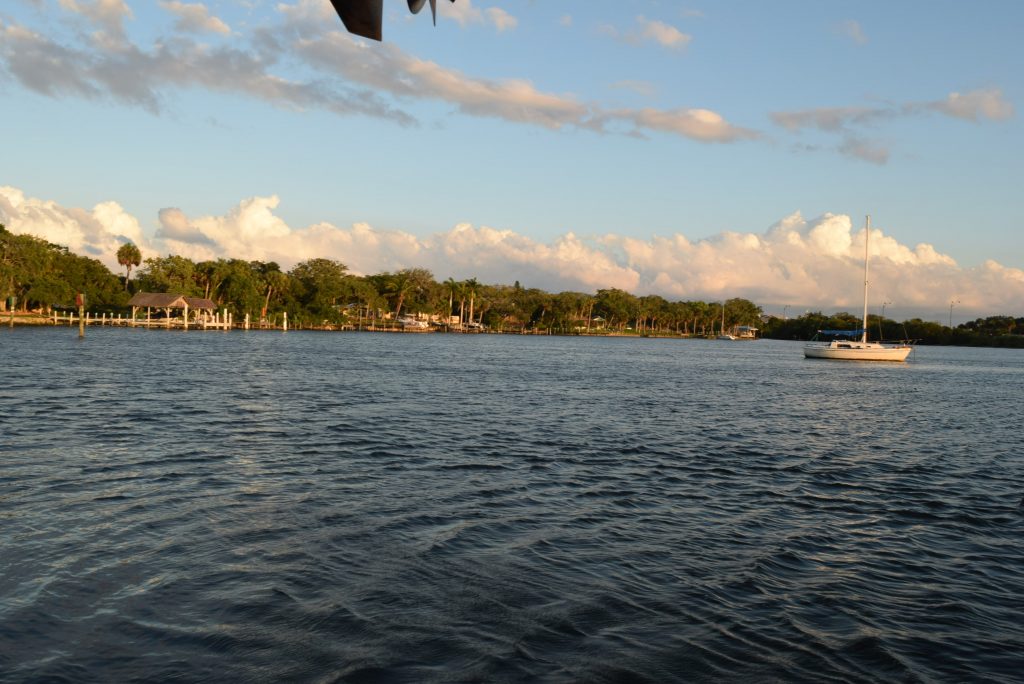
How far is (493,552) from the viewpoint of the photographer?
11.7m

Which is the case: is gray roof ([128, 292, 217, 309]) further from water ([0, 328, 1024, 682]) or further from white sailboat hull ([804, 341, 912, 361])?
water ([0, 328, 1024, 682])

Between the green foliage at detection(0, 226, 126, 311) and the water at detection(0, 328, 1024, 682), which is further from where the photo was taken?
the green foliage at detection(0, 226, 126, 311)

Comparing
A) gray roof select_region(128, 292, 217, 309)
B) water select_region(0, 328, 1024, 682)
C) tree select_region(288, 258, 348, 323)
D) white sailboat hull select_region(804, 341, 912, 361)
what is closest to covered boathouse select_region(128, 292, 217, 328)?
gray roof select_region(128, 292, 217, 309)

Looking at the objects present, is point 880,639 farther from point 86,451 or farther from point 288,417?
point 288,417

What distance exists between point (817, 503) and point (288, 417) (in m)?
18.6

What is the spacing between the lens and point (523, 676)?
764 centimetres

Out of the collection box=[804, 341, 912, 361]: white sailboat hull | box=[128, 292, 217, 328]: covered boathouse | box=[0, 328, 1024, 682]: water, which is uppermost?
box=[128, 292, 217, 328]: covered boathouse

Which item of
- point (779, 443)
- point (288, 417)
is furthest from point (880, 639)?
point (288, 417)

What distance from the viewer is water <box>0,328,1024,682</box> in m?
8.12

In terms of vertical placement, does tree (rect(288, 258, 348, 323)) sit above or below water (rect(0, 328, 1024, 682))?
above

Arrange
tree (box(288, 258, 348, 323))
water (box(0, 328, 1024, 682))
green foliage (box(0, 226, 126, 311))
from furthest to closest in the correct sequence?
tree (box(288, 258, 348, 323)), green foliage (box(0, 226, 126, 311)), water (box(0, 328, 1024, 682))

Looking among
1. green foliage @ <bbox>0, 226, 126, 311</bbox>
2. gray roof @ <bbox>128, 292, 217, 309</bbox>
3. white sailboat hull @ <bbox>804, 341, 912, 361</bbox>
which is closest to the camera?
white sailboat hull @ <bbox>804, 341, 912, 361</bbox>

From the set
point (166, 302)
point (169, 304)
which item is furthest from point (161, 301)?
point (169, 304)

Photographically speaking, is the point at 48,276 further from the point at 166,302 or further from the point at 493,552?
the point at 493,552
